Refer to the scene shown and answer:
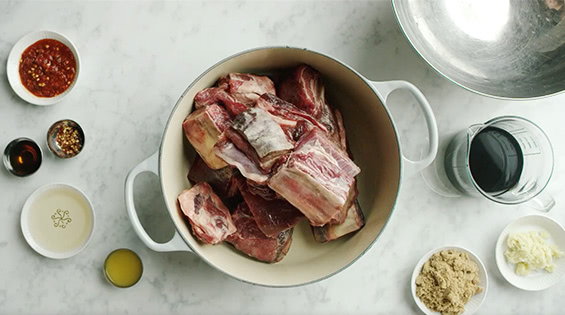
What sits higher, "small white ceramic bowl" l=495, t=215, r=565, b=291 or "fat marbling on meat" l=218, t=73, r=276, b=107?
"fat marbling on meat" l=218, t=73, r=276, b=107

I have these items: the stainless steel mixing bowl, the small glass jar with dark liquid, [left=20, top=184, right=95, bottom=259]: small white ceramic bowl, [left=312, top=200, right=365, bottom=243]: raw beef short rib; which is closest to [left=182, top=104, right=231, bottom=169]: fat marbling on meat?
[left=312, top=200, right=365, bottom=243]: raw beef short rib

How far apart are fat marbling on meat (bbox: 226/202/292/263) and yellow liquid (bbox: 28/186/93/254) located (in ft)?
2.10

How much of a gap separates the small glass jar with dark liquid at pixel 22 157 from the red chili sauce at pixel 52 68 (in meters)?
0.21

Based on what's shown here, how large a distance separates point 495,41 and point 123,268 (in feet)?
6.07

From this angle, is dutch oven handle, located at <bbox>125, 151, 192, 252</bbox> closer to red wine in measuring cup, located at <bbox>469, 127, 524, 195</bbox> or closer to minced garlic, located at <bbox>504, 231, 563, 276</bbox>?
red wine in measuring cup, located at <bbox>469, 127, 524, 195</bbox>

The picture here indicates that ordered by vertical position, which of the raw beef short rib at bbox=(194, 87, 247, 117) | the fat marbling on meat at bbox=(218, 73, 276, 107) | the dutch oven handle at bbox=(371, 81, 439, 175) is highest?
the dutch oven handle at bbox=(371, 81, 439, 175)

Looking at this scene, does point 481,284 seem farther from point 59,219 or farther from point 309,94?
point 59,219

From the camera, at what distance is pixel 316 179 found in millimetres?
1876

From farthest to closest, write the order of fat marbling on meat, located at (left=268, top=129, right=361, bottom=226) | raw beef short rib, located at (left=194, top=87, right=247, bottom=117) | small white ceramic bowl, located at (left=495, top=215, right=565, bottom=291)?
small white ceramic bowl, located at (left=495, top=215, right=565, bottom=291) → raw beef short rib, located at (left=194, top=87, right=247, bottom=117) → fat marbling on meat, located at (left=268, top=129, right=361, bottom=226)

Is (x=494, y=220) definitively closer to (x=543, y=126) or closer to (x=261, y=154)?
(x=543, y=126)

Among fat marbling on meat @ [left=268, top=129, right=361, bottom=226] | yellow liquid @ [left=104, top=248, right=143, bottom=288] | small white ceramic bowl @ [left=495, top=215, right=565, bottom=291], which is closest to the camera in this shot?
fat marbling on meat @ [left=268, top=129, right=361, bottom=226]

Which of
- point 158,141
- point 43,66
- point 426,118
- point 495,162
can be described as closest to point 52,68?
point 43,66

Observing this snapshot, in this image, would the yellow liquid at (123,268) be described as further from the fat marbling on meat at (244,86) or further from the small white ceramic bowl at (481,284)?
the small white ceramic bowl at (481,284)

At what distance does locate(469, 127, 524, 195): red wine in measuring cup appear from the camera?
2.21 meters
